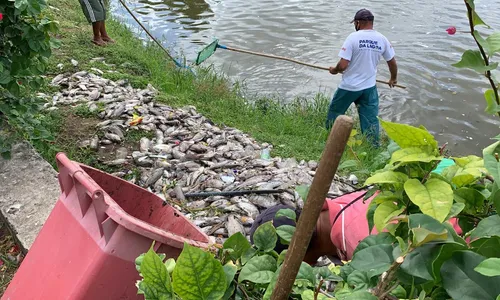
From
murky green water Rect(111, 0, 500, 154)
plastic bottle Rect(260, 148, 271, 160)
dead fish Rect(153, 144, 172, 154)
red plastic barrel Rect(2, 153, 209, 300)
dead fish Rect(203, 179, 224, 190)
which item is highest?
red plastic barrel Rect(2, 153, 209, 300)

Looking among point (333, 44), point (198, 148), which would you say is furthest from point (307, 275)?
point (333, 44)

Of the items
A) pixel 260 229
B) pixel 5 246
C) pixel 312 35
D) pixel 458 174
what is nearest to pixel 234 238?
pixel 260 229

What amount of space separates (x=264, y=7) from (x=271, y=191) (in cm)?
986

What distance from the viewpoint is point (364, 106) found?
233 inches

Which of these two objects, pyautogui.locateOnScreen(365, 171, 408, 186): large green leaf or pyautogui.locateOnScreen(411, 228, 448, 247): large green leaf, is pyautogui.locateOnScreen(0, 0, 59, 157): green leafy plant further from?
pyautogui.locateOnScreen(411, 228, 448, 247): large green leaf

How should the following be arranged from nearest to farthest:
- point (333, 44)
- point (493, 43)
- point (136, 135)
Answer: point (493, 43) → point (136, 135) → point (333, 44)

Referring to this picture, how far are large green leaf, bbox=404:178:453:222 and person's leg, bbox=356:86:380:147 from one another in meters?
5.02

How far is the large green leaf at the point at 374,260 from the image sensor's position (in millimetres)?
827

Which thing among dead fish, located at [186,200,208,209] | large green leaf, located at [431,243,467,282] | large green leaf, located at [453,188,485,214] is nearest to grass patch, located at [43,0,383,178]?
dead fish, located at [186,200,208,209]

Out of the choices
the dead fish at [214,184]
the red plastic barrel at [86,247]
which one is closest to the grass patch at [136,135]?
the dead fish at [214,184]

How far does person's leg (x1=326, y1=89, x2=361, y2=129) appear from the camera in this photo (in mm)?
5789

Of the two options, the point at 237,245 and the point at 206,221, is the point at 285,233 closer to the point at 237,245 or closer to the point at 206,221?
the point at 237,245

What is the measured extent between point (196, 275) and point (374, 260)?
1.18ft

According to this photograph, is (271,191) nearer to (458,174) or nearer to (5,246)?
(5,246)
